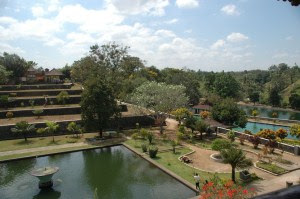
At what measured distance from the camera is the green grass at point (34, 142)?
2422 cm

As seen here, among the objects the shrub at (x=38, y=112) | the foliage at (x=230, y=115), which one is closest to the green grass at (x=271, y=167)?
the foliage at (x=230, y=115)

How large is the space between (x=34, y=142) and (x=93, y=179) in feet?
34.7

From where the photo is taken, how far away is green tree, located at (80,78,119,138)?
1065 inches

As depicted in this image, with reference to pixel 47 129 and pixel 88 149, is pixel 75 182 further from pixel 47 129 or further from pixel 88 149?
pixel 47 129

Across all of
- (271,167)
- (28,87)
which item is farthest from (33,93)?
(271,167)

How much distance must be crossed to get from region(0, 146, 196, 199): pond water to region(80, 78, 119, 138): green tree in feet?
14.5

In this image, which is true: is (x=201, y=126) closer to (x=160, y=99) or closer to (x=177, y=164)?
(x=160, y=99)

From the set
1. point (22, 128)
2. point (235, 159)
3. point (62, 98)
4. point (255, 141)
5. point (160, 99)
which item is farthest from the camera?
point (62, 98)

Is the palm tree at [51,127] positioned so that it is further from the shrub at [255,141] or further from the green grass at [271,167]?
the green grass at [271,167]

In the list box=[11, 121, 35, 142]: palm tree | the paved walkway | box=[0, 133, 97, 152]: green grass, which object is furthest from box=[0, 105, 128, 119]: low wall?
the paved walkway

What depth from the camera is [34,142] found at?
2570 centimetres

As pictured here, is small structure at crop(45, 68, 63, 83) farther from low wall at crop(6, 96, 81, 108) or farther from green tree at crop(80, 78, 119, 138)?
green tree at crop(80, 78, 119, 138)

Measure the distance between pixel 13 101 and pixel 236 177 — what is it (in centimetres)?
3082

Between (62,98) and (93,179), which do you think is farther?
(62,98)
